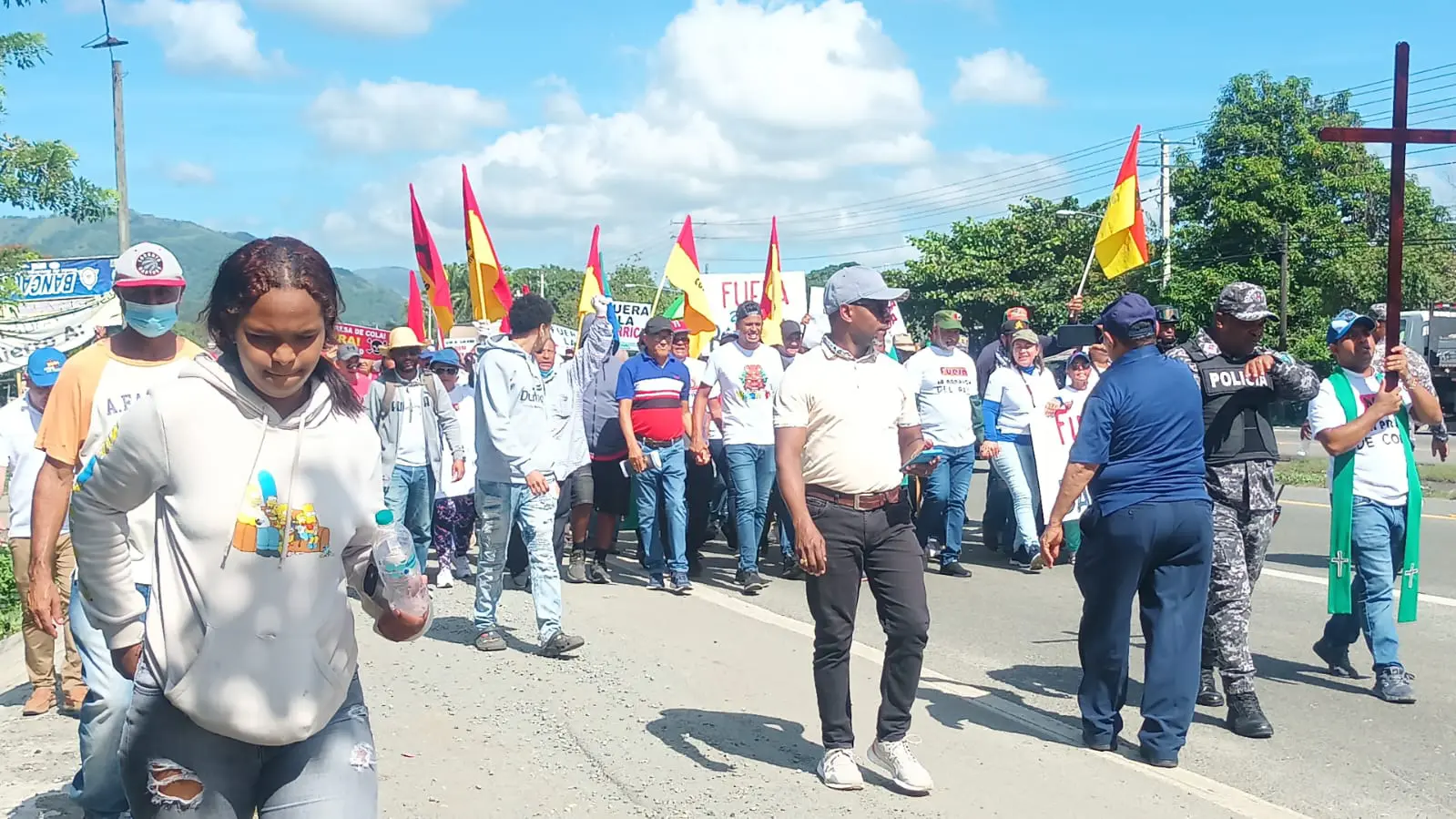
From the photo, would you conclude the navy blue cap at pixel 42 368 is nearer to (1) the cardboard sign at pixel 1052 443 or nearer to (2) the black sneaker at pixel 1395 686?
(2) the black sneaker at pixel 1395 686

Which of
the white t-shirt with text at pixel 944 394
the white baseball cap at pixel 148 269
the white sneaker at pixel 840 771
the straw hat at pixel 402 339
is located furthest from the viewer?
the white t-shirt with text at pixel 944 394

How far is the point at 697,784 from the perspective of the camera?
498 centimetres

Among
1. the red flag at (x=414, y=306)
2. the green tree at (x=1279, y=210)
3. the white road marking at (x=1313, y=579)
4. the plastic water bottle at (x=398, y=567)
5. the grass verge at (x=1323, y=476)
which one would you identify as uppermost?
the green tree at (x=1279, y=210)

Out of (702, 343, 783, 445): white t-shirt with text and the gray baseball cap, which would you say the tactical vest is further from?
(702, 343, 783, 445): white t-shirt with text

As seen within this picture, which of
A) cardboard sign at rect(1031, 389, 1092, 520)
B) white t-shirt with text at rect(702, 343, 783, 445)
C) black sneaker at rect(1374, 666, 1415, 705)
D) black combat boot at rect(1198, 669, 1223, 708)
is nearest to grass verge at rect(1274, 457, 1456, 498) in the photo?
cardboard sign at rect(1031, 389, 1092, 520)

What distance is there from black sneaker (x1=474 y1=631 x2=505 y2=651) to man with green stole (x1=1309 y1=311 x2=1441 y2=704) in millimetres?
4297

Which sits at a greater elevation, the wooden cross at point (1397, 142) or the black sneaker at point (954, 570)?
the wooden cross at point (1397, 142)

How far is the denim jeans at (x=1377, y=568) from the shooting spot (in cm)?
651

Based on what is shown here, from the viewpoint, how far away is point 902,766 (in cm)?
494

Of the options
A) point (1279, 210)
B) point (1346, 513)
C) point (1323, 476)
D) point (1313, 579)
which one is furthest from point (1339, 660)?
point (1279, 210)

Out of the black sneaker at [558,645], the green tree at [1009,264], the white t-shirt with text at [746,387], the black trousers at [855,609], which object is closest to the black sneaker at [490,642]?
the black sneaker at [558,645]

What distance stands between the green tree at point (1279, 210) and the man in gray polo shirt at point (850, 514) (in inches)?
1410

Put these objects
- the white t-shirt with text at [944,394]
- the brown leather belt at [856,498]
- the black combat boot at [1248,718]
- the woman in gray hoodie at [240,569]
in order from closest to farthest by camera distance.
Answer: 1. the woman in gray hoodie at [240,569]
2. the brown leather belt at [856,498]
3. the black combat boot at [1248,718]
4. the white t-shirt with text at [944,394]

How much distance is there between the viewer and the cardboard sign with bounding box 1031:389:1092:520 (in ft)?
32.6
